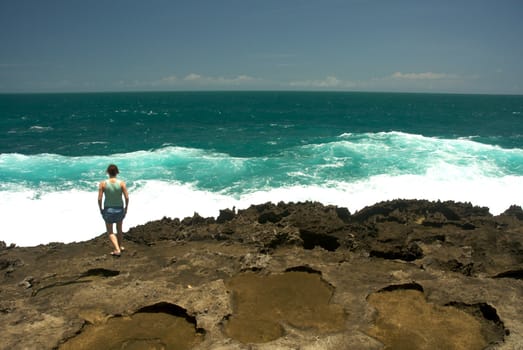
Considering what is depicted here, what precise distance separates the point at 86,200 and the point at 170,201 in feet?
11.8

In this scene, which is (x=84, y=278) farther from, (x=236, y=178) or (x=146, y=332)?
(x=236, y=178)

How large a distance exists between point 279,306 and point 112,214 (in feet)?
13.0

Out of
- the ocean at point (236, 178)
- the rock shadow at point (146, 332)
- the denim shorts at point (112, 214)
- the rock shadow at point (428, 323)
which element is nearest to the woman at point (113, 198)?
the denim shorts at point (112, 214)

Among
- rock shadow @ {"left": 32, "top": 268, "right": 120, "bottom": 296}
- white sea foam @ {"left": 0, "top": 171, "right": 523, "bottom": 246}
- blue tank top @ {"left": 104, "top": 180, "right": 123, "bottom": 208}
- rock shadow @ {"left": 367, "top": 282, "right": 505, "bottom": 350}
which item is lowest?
white sea foam @ {"left": 0, "top": 171, "right": 523, "bottom": 246}

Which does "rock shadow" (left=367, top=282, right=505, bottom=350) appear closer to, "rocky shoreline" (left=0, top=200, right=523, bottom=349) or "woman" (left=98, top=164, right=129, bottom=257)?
"rocky shoreline" (left=0, top=200, right=523, bottom=349)

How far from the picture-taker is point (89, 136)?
132 ft

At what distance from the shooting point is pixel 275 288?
6.50 metres

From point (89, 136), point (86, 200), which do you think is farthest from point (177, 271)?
point (89, 136)

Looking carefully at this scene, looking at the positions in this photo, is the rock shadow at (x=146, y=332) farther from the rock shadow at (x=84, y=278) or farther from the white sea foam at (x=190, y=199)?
the white sea foam at (x=190, y=199)

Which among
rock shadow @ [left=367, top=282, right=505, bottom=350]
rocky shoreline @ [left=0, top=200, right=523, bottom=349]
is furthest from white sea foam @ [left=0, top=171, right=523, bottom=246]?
rock shadow @ [left=367, top=282, right=505, bottom=350]

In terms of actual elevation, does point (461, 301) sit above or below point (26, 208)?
above

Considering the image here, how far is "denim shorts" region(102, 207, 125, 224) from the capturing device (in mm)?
7629

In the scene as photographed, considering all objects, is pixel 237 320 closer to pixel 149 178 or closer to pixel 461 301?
pixel 461 301

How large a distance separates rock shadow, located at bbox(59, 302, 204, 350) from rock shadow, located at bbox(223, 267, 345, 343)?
23.6 inches
